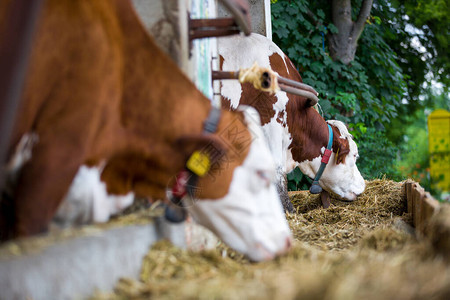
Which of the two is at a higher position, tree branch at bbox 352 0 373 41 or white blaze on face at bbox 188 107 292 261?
tree branch at bbox 352 0 373 41

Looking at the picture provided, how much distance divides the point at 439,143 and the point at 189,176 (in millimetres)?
3758

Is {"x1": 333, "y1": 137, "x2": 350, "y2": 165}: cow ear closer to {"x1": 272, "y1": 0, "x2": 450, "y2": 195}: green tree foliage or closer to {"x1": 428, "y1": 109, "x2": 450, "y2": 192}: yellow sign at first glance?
{"x1": 428, "y1": 109, "x2": 450, "y2": 192}: yellow sign

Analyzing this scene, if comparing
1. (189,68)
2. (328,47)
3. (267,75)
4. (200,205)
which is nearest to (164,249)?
(200,205)

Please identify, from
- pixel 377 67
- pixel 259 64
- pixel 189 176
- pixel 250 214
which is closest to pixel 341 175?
pixel 259 64

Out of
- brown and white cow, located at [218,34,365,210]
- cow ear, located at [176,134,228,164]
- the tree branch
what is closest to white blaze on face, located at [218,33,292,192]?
brown and white cow, located at [218,34,365,210]

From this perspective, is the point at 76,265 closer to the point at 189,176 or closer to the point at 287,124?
the point at 189,176

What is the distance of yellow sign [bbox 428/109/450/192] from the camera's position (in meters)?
5.04

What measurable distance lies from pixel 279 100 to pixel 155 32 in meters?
2.46

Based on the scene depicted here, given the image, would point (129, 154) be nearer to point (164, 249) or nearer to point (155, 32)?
point (164, 249)

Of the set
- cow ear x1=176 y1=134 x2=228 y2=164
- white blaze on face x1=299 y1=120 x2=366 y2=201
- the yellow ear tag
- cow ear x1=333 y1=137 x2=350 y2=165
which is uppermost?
cow ear x1=176 y1=134 x2=228 y2=164

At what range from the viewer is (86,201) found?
223cm

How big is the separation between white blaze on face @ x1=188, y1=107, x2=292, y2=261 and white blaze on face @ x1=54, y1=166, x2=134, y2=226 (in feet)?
1.41

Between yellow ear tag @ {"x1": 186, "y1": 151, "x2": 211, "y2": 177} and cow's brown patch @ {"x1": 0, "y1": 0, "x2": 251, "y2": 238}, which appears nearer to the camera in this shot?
cow's brown patch @ {"x1": 0, "y1": 0, "x2": 251, "y2": 238}

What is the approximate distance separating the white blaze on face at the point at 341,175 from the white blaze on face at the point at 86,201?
3.80 meters
